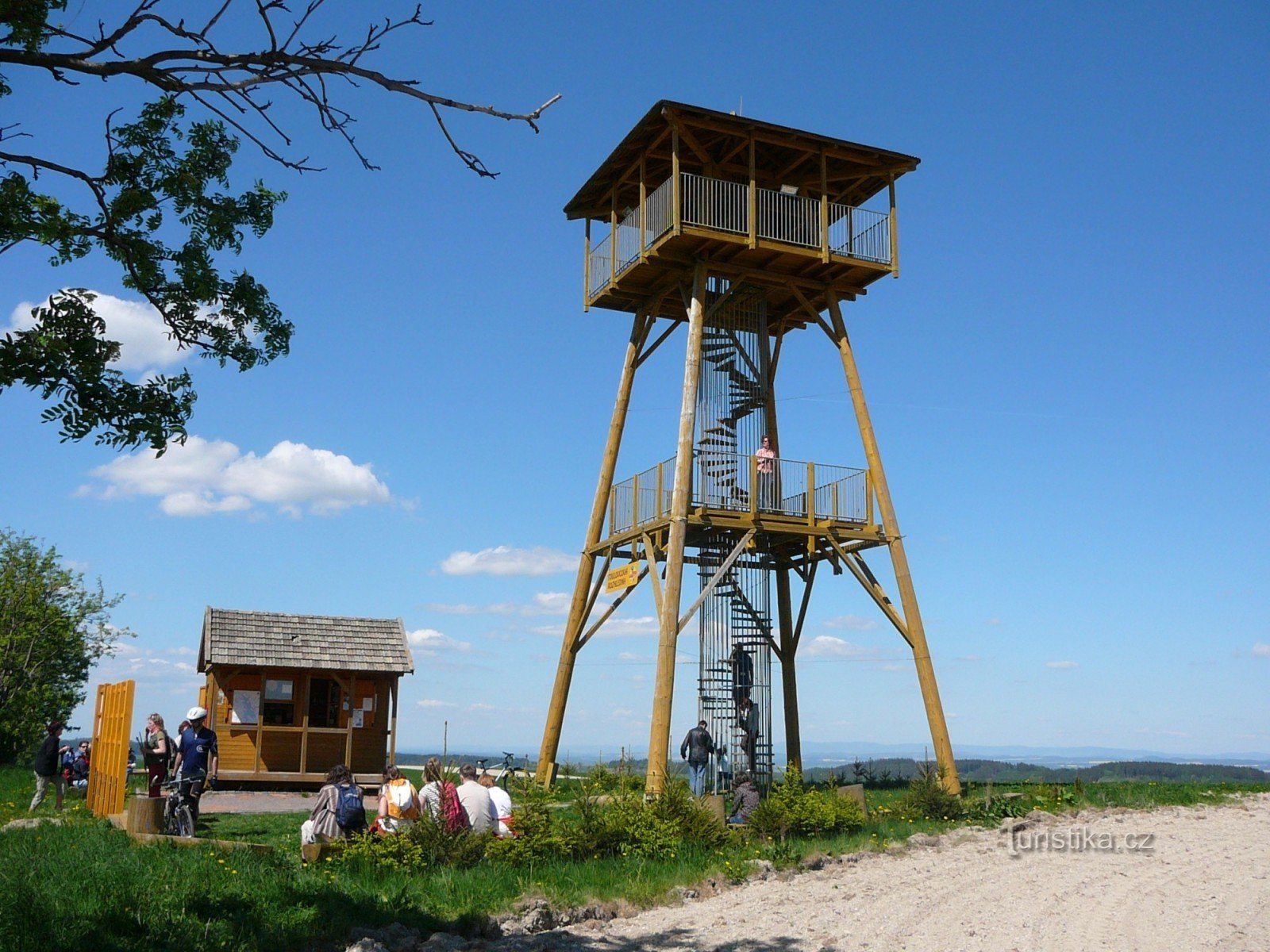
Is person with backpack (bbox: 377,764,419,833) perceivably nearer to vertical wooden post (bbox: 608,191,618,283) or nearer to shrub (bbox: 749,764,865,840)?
shrub (bbox: 749,764,865,840)

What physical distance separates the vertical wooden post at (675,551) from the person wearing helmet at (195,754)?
6.50 metres

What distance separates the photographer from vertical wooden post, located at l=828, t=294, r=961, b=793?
70.4 ft

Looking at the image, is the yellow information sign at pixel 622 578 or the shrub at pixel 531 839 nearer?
the shrub at pixel 531 839

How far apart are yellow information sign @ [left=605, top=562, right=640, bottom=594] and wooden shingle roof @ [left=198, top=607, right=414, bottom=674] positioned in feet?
21.8

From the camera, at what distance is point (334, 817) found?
13.6m

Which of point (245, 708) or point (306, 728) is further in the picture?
point (245, 708)

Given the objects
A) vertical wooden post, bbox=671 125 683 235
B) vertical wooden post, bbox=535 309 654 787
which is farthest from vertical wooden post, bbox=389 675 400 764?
vertical wooden post, bbox=671 125 683 235

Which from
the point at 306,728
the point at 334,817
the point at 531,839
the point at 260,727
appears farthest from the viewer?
the point at 306,728

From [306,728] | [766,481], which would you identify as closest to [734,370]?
[766,481]

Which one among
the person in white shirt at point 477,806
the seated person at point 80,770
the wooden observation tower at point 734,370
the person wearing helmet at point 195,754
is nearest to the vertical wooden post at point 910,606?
the wooden observation tower at point 734,370

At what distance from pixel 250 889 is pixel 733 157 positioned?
16198mm

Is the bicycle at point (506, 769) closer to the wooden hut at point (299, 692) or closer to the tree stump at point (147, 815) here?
the wooden hut at point (299, 692)

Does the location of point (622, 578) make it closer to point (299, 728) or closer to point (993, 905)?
point (299, 728)

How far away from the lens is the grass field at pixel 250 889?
10.0m
